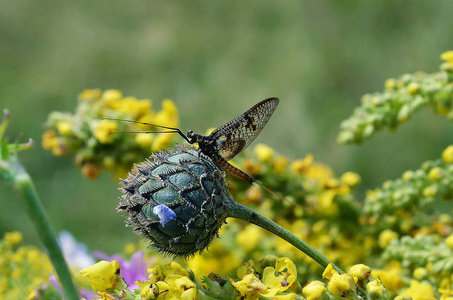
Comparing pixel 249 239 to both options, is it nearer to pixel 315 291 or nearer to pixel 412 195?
pixel 412 195

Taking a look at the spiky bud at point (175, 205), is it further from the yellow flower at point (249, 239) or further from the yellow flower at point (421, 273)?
the yellow flower at point (249, 239)

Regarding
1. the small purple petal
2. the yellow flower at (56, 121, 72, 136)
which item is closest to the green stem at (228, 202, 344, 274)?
the small purple petal

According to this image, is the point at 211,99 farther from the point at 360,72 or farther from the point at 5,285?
the point at 5,285

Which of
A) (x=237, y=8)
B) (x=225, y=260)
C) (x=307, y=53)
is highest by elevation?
(x=237, y=8)

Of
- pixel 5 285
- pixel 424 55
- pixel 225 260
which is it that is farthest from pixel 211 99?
pixel 5 285

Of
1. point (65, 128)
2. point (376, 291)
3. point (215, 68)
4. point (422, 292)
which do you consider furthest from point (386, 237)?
point (215, 68)
